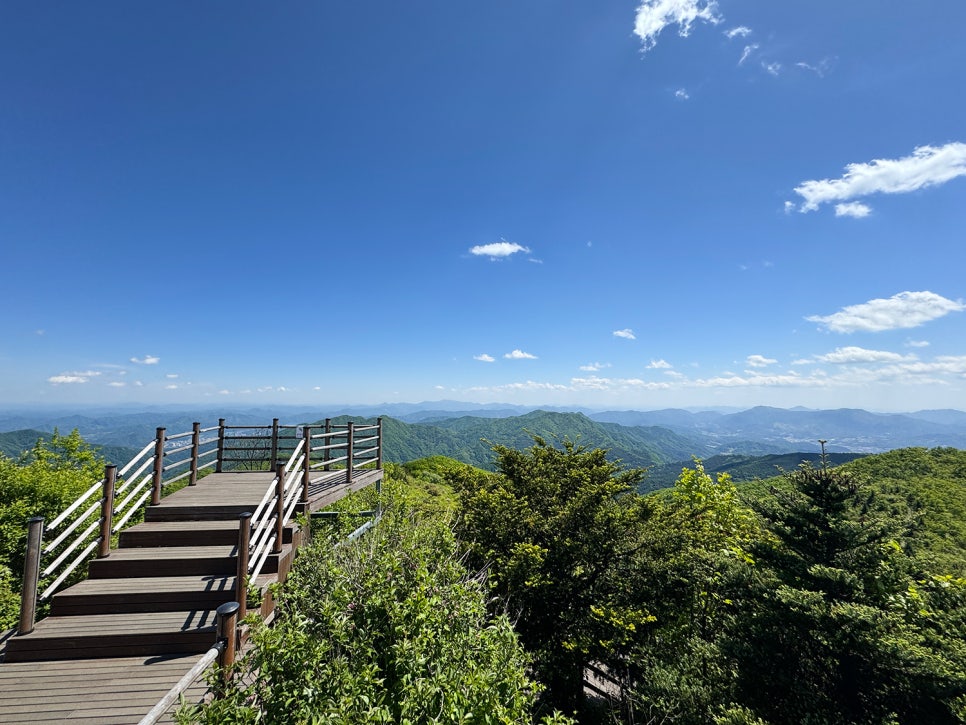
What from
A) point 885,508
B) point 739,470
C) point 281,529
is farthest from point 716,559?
point 739,470

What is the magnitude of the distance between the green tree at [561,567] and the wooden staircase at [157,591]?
4.50m

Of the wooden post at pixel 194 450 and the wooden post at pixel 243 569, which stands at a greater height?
the wooden post at pixel 194 450

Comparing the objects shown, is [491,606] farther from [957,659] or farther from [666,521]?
[957,659]

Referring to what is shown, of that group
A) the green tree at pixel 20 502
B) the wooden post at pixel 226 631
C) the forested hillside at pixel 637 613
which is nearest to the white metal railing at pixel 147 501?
the green tree at pixel 20 502

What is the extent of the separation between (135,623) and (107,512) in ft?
6.49

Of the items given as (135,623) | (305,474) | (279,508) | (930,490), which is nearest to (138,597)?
(135,623)

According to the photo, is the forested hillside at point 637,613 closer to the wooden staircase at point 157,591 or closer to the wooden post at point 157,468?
the wooden staircase at point 157,591

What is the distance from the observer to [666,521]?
10.7 m

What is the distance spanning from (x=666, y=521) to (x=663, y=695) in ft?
13.7

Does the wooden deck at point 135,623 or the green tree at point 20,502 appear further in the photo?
the green tree at point 20,502

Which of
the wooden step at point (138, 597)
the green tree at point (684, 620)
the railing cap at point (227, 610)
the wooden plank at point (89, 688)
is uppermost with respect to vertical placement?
the railing cap at point (227, 610)

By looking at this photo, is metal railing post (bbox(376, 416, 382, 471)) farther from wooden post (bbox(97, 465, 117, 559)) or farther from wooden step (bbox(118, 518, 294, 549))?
wooden post (bbox(97, 465, 117, 559))

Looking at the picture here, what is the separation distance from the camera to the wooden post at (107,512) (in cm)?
643

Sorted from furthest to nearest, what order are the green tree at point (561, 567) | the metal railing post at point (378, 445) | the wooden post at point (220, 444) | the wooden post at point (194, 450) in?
the metal railing post at point (378, 445), the wooden post at point (220, 444), the wooden post at point (194, 450), the green tree at point (561, 567)
